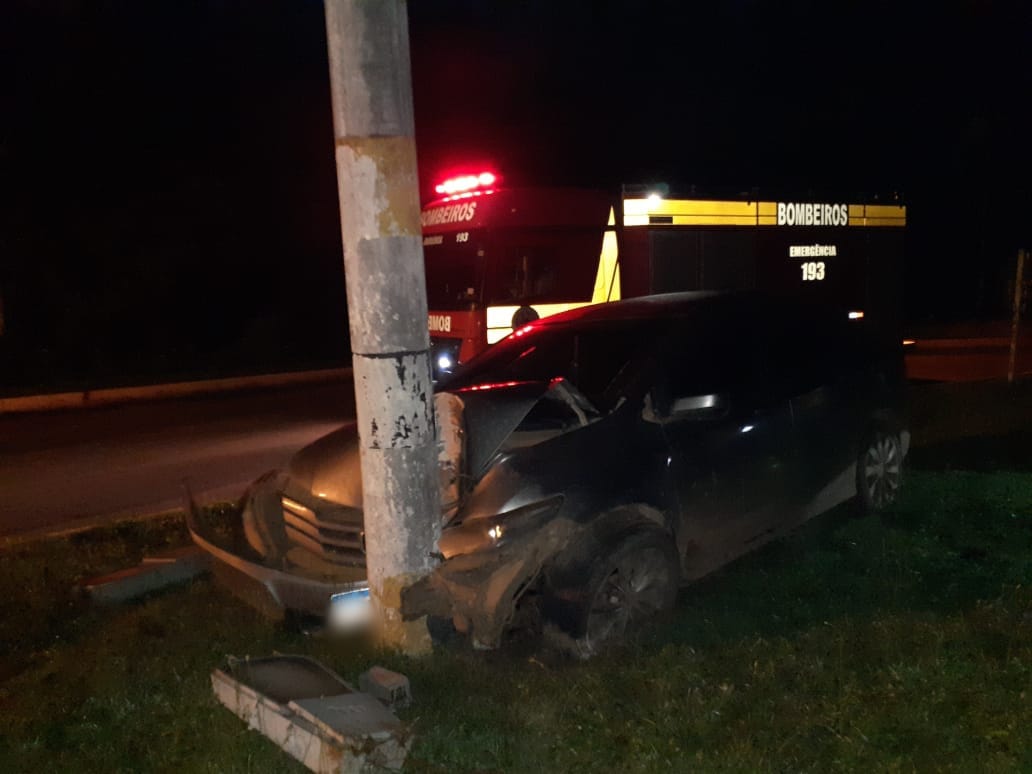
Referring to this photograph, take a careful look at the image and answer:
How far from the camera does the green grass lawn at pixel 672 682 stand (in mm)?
3543

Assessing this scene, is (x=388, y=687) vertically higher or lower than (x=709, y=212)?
lower

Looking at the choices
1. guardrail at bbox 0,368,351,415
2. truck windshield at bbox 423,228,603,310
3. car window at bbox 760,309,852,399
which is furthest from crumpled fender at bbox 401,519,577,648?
guardrail at bbox 0,368,351,415

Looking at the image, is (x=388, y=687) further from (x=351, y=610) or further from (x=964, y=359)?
(x=964, y=359)

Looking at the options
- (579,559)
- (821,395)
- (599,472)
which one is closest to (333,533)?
(579,559)

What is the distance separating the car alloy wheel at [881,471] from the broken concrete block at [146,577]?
4.31 metres

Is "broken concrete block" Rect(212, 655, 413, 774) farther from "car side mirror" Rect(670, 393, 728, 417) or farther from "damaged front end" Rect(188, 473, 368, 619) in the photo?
"car side mirror" Rect(670, 393, 728, 417)

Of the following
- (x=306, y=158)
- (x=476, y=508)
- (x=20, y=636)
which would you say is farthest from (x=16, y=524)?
(x=306, y=158)

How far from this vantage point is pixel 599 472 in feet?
15.2

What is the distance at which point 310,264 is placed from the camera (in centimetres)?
2428

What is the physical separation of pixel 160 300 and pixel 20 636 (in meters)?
17.4

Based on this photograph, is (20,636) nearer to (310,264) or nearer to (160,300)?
(160,300)

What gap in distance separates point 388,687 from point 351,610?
2.23 feet

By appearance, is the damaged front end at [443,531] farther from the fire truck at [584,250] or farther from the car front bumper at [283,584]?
the fire truck at [584,250]

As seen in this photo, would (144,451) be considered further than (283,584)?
Yes
